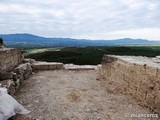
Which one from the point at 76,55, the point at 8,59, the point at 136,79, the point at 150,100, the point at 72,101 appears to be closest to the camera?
the point at 150,100

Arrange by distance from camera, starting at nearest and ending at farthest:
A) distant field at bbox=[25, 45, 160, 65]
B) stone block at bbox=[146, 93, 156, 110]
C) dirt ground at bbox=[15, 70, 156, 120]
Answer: dirt ground at bbox=[15, 70, 156, 120] < stone block at bbox=[146, 93, 156, 110] < distant field at bbox=[25, 45, 160, 65]

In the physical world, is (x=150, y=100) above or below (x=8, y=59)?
below

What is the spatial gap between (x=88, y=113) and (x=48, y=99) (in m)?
1.94

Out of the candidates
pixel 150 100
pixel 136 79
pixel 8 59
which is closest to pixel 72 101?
pixel 136 79

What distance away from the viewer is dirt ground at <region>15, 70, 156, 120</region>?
7.27 meters

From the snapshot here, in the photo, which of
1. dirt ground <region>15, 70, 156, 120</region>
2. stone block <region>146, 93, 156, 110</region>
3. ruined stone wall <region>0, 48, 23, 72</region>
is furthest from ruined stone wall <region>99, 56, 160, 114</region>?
ruined stone wall <region>0, 48, 23, 72</region>

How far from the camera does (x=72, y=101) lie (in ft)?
28.3

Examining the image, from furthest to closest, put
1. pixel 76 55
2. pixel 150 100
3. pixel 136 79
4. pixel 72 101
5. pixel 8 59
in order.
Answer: pixel 76 55 → pixel 8 59 → pixel 136 79 → pixel 72 101 → pixel 150 100

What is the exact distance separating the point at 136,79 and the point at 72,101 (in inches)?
89.5

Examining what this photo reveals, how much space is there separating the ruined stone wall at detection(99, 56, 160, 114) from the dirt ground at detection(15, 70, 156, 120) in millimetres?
299

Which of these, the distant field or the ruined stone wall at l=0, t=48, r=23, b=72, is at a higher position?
the ruined stone wall at l=0, t=48, r=23, b=72

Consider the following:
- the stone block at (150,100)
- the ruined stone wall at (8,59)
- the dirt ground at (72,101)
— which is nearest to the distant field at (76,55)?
the ruined stone wall at (8,59)

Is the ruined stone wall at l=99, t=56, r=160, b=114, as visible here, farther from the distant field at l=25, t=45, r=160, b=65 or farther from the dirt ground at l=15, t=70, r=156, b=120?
the distant field at l=25, t=45, r=160, b=65

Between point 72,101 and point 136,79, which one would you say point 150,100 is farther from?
point 72,101
